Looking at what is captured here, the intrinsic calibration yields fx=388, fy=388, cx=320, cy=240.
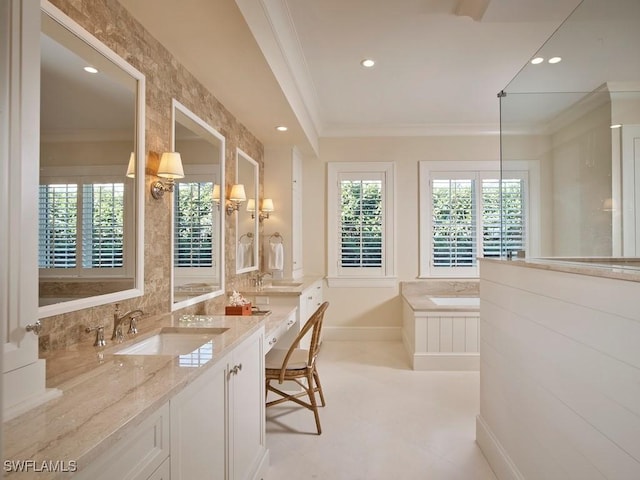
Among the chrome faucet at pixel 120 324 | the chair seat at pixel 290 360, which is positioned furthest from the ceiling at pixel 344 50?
the chair seat at pixel 290 360

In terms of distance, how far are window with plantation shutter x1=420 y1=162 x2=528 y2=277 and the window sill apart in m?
0.44

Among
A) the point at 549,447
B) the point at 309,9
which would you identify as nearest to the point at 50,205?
the point at 309,9

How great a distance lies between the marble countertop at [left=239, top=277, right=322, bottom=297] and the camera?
350 cm

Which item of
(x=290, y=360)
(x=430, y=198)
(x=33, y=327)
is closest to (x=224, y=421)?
(x=33, y=327)

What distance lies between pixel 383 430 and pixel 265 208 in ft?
8.52

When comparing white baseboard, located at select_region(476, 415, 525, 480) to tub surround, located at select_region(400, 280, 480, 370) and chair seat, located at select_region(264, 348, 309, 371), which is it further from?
tub surround, located at select_region(400, 280, 480, 370)

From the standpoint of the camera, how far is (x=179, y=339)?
1928mm

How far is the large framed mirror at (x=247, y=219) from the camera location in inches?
146

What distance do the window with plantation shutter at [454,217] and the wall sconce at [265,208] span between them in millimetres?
2019

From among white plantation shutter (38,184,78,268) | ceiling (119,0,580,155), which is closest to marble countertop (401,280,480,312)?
ceiling (119,0,580,155)

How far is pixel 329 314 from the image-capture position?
203 inches

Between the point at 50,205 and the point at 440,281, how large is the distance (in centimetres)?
447

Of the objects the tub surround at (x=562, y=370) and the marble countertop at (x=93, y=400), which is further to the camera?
the tub surround at (x=562, y=370)

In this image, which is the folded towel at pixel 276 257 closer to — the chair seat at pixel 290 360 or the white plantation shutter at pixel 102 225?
the chair seat at pixel 290 360
